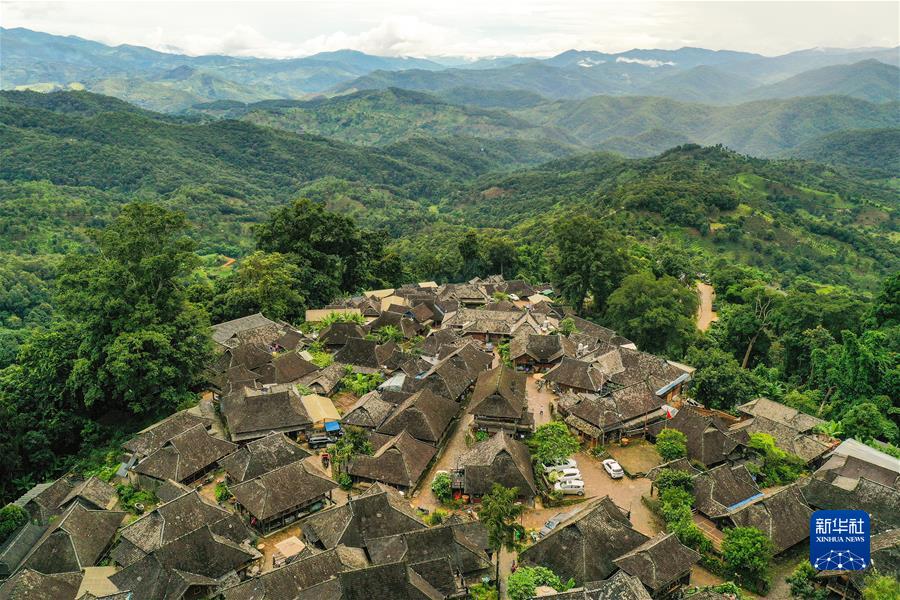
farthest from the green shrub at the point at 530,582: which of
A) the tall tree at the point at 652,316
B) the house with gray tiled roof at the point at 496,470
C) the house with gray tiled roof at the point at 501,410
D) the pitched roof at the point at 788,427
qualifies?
the tall tree at the point at 652,316

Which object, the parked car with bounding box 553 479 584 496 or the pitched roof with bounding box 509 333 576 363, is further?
the pitched roof with bounding box 509 333 576 363

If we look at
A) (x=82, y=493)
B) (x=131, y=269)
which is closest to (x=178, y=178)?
(x=131, y=269)

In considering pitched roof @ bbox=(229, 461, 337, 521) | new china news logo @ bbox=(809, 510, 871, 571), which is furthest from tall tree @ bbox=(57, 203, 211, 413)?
new china news logo @ bbox=(809, 510, 871, 571)

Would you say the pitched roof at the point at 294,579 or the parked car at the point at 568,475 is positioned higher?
the pitched roof at the point at 294,579

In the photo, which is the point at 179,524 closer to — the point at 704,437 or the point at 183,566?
the point at 183,566

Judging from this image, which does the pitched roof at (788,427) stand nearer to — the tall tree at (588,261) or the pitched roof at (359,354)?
the tall tree at (588,261)

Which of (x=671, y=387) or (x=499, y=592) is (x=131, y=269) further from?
(x=671, y=387)

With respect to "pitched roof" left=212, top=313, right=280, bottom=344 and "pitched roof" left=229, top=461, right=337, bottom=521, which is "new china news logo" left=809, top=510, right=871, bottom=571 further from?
"pitched roof" left=212, top=313, right=280, bottom=344
